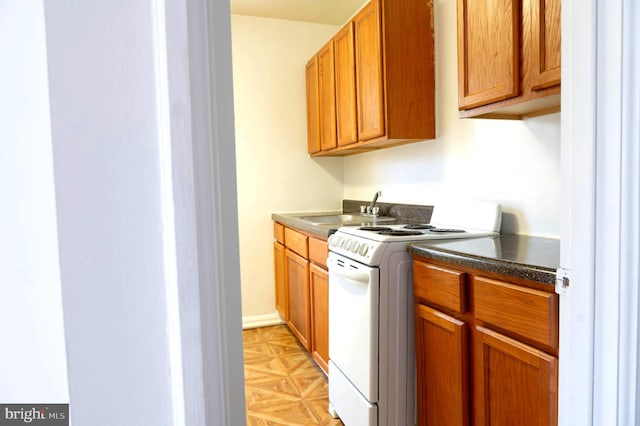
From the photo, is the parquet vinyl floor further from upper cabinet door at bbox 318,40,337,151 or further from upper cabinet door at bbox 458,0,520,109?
upper cabinet door at bbox 458,0,520,109

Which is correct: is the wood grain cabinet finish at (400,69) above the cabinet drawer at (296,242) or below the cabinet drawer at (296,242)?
above

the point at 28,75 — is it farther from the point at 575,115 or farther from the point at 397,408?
the point at 397,408

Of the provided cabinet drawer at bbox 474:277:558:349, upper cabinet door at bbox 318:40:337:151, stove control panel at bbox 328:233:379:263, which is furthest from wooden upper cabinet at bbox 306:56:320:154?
cabinet drawer at bbox 474:277:558:349

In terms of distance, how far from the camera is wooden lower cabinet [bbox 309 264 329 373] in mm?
2461

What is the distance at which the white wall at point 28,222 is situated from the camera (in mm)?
396

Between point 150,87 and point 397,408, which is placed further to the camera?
point 397,408

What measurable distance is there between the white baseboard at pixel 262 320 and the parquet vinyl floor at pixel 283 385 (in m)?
0.20

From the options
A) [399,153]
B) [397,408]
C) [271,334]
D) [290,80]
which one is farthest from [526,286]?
[290,80]

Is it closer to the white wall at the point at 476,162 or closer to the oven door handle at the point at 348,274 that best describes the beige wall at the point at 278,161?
the white wall at the point at 476,162

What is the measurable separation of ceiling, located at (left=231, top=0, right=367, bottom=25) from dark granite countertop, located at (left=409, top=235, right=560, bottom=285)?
7.52ft

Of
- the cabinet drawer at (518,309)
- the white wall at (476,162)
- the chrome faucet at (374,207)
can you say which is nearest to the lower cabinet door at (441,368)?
the cabinet drawer at (518,309)

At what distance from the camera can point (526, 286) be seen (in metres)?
1.19

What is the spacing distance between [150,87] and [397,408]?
1748 mm

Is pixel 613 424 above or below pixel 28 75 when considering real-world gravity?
below
